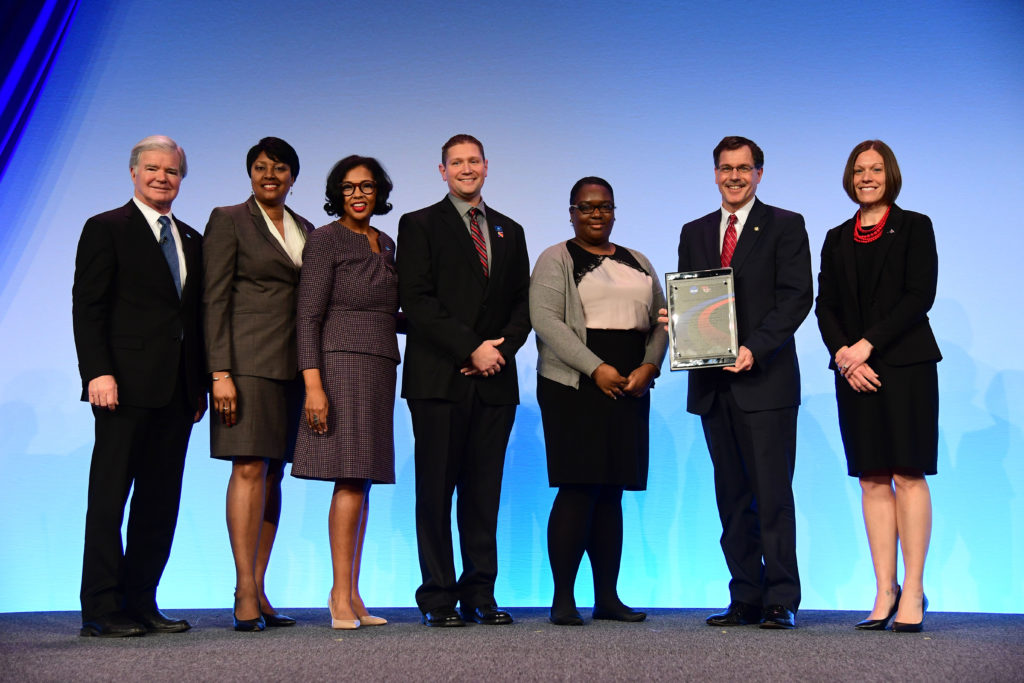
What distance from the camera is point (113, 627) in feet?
8.73

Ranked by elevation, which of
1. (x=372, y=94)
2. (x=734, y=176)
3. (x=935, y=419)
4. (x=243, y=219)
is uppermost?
(x=372, y=94)

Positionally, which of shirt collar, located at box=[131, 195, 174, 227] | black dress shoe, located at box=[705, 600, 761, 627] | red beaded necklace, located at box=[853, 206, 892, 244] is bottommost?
black dress shoe, located at box=[705, 600, 761, 627]

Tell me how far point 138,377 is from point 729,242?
1.89 meters

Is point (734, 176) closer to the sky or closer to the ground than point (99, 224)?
closer to the sky

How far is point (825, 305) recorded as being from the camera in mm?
3111

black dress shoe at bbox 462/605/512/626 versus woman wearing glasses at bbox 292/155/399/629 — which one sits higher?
woman wearing glasses at bbox 292/155/399/629

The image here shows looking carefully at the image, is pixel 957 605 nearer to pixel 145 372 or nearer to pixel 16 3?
pixel 145 372

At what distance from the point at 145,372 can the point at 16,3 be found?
1.69 meters

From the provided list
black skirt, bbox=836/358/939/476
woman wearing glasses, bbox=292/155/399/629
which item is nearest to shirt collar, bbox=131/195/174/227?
woman wearing glasses, bbox=292/155/399/629

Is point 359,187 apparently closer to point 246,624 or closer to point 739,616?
point 246,624

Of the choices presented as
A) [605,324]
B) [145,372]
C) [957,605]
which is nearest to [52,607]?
[145,372]

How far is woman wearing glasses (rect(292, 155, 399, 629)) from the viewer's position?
9.45 feet

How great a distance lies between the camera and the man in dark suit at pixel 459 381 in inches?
116

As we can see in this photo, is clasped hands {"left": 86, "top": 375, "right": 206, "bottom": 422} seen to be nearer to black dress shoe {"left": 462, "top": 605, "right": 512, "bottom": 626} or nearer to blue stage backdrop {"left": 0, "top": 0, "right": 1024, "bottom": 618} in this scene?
black dress shoe {"left": 462, "top": 605, "right": 512, "bottom": 626}
